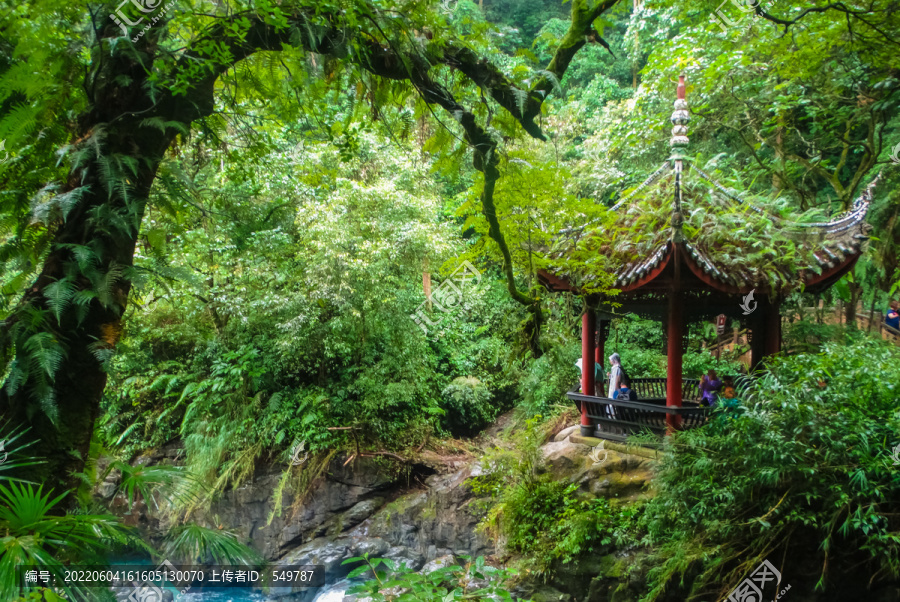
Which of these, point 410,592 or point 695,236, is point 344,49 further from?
point 695,236

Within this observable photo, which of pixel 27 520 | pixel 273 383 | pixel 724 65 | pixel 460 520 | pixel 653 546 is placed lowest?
pixel 460 520

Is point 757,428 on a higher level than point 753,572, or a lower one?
higher

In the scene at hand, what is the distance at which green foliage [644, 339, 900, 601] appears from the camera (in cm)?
328

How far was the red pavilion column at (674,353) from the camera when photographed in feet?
16.0

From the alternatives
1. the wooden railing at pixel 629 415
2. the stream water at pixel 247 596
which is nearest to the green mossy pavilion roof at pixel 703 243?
the wooden railing at pixel 629 415

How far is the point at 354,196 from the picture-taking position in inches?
283

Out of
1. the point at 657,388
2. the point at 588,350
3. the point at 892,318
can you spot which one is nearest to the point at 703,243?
the point at 588,350

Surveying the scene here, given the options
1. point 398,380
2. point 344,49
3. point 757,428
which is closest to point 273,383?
point 398,380

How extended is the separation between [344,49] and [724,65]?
18.5 feet

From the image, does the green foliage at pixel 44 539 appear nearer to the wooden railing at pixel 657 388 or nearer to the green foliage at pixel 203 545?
the green foliage at pixel 203 545

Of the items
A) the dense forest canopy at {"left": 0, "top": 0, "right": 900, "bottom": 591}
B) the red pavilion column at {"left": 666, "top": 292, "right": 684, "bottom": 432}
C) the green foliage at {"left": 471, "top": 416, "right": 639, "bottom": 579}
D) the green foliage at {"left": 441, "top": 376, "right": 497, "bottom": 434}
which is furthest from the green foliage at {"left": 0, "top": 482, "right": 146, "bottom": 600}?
the green foliage at {"left": 441, "top": 376, "right": 497, "bottom": 434}

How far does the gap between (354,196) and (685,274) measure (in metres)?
4.22

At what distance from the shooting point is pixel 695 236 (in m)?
4.62

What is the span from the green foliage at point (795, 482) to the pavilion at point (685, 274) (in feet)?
2.59
